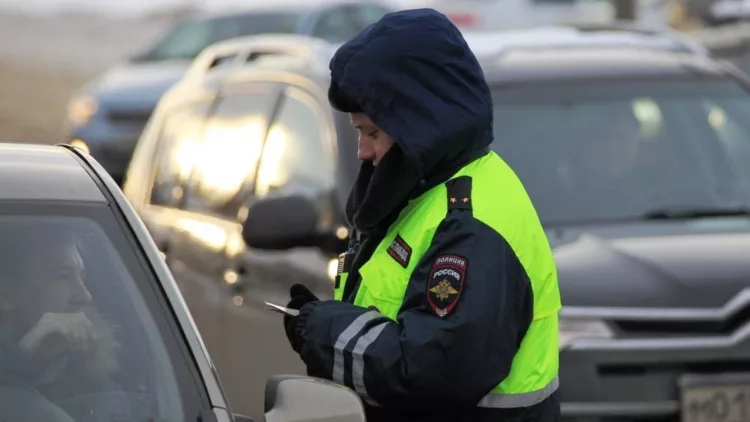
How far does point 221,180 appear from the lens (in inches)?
264

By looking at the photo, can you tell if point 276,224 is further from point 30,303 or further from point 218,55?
point 218,55

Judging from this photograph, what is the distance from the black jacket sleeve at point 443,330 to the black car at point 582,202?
1.64 metres

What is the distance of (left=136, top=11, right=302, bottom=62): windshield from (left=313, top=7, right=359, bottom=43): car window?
26 cm

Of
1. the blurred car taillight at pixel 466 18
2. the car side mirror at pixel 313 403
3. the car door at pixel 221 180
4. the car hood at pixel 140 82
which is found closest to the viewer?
the car side mirror at pixel 313 403

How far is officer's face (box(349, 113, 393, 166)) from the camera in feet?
11.6

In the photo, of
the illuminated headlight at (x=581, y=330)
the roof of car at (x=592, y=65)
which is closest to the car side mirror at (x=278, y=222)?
the illuminated headlight at (x=581, y=330)

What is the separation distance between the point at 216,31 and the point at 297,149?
11.7 metres

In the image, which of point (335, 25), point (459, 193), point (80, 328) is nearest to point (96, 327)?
point (80, 328)

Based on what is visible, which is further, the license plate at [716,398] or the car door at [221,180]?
the car door at [221,180]

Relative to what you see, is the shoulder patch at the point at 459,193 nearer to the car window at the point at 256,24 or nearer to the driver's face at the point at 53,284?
the driver's face at the point at 53,284

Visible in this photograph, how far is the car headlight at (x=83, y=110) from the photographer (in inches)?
641

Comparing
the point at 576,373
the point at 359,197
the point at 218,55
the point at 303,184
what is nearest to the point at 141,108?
the point at 218,55

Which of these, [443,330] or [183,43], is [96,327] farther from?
[183,43]

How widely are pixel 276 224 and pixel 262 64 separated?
169 cm
